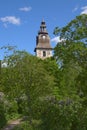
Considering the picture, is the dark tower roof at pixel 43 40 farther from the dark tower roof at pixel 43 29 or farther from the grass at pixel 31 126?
the grass at pixel 31 126

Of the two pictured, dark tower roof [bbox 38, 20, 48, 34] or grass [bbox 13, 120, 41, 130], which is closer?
grass [bbox 13, 120, 41, 130]

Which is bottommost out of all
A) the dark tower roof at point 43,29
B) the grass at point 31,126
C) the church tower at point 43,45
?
the grass at point 31,126

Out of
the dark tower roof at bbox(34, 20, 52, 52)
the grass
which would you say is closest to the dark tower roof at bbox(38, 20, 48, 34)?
the dark tower roof at bbox(34, 20, 52, 52)

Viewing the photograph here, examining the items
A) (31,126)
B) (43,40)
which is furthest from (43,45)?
(31,126)

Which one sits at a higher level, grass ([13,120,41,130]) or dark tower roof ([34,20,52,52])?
dark tower roof ([34,20,52,52])

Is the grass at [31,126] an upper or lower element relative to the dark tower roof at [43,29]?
lower

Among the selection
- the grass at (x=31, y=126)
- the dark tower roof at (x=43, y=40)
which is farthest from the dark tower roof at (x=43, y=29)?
the grass at (x=31, y=126)

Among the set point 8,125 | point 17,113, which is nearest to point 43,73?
point 8,125

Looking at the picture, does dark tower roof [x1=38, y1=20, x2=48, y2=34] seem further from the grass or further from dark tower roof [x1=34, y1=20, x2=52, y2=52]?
the grass

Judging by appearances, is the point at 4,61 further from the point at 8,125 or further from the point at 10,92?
the point at 8,125

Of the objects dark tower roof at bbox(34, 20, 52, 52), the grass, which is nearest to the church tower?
dark tower roof at bbox(34, 20, 52, 52)

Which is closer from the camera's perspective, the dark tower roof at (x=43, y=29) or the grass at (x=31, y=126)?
the grass at (x=31, y=126)

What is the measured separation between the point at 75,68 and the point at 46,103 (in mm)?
6680

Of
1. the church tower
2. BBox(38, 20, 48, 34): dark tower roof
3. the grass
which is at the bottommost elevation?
the grass
